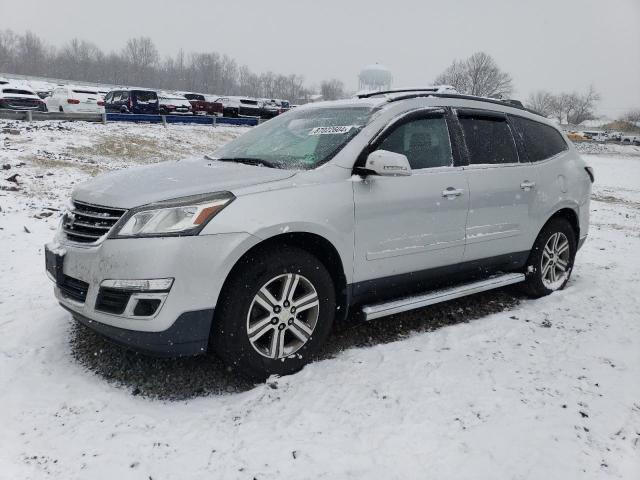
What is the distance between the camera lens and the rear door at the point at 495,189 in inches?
159

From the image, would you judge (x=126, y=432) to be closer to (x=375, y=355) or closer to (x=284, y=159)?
(x=375, y=355)

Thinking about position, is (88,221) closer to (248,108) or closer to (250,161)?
(250,161)

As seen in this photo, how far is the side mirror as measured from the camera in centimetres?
326

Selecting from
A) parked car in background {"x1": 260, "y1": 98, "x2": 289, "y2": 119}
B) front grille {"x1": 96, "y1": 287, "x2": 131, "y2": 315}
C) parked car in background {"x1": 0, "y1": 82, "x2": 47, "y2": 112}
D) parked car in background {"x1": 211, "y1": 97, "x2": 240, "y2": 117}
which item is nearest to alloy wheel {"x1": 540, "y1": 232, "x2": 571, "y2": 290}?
front grille {"x1": 96, "y1": 287, "x2": 131, "y2": 315}

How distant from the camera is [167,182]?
3135mm

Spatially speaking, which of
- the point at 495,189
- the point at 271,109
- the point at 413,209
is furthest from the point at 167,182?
the point at 271,109

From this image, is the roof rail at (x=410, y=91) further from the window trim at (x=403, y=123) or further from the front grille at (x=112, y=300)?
the front grille at (x=112, y=300)

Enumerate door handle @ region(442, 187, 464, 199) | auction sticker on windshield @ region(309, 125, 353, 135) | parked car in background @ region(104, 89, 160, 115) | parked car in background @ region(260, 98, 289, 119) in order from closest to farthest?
auction sticker on windshield @ region(309, 125, 353, 135) < door handle @ region(442, 187, 464, 199) < parked car in background @ region(104, 89, 160, 115) < parked car in background @ region(260, 98, 289, 119)

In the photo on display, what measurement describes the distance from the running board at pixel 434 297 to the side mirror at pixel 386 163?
931 mm

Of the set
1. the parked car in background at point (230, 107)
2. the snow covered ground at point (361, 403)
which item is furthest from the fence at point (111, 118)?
the snow covered ground at point (361, 403)

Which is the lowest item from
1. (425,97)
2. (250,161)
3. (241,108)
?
(250,161)

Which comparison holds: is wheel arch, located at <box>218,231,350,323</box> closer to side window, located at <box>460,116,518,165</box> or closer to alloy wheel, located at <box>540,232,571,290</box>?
side window, located at <box>460,116,518,165</box>

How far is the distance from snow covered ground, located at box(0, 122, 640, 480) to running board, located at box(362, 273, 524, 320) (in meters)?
0.28

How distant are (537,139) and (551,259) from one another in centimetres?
116
